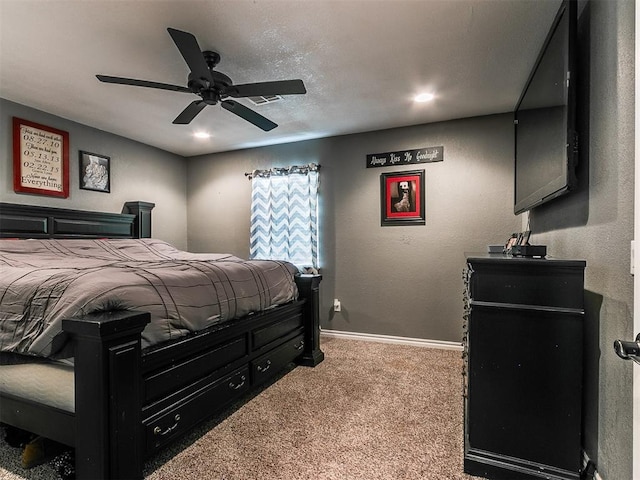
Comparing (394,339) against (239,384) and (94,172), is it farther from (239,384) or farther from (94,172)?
(94,172)

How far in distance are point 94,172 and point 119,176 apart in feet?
1.00

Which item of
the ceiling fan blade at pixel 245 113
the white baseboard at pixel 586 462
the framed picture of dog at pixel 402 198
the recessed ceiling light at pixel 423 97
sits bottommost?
the white baseboard at pixel 586 462

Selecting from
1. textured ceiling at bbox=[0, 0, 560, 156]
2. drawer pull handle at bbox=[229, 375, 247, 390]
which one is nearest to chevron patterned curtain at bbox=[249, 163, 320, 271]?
textured ceiling at bbox=[0, 0, 560, 156]

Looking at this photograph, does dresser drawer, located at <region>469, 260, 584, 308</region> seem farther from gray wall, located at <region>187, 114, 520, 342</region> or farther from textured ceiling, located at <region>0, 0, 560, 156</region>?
gray wall, located at <region>187, 114, 520, 342</region>

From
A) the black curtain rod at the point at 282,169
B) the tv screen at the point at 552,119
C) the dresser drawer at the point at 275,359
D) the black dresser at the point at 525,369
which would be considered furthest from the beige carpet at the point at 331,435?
the black curtain rod at the point at 282,169

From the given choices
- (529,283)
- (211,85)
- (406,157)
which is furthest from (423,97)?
(529,283)

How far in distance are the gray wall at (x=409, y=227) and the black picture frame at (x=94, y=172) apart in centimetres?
159

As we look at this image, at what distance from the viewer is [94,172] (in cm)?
356

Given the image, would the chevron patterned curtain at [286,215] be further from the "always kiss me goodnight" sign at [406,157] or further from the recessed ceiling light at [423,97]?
the recessed ceiling light at [423,97]

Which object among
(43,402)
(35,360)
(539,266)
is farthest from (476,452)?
(35,360)

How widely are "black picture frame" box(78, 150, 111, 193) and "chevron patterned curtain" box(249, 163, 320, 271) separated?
1.61 m

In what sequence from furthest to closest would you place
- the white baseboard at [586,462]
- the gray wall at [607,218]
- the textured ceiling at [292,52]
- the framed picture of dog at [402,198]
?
the framed picture of dog at [402,198], the textured ceiling at [292,52], the white baseboard at [586,462], the gray wall at [607,218]

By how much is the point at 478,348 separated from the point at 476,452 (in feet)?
1.53

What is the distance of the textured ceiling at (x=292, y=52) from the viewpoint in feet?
5.86
